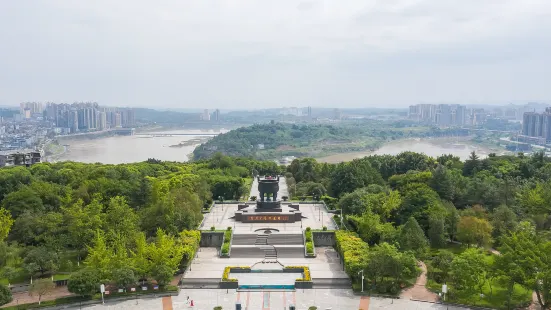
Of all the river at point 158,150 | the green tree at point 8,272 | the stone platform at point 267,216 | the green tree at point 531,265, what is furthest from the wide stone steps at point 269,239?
the river at point 158,150

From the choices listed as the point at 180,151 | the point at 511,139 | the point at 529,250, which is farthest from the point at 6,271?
the point at 511,139

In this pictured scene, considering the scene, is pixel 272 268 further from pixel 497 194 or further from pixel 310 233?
pixel 497 194

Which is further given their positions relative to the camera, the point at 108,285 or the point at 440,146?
the point at 440,146

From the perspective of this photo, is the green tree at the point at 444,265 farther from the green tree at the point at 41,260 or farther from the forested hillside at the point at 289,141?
the forested hillside at the point at 289,141

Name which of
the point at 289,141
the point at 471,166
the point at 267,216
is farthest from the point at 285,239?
the point at 289,141

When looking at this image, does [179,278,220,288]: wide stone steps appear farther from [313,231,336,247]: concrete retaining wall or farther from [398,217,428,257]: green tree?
[398,217,428,257]: green tree

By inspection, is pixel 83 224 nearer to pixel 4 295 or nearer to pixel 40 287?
pixel 40 287
